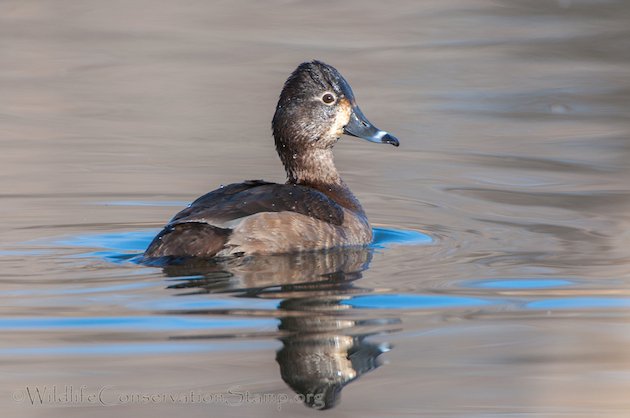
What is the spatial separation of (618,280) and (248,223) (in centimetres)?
197

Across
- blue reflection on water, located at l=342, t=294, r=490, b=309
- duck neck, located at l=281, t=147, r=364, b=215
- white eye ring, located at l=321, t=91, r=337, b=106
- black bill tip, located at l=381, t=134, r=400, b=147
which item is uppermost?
white eye ring, located at l=321, t=91, r=337, b=106

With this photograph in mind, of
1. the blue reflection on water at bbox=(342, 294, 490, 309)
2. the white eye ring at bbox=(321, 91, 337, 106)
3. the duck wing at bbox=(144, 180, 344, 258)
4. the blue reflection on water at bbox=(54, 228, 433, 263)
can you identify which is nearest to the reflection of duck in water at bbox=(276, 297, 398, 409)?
the blue reflection on water at bbox=(342, 294, 490, 309)

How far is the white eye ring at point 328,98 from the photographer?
8250mm

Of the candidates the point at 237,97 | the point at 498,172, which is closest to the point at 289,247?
the point at 498,172

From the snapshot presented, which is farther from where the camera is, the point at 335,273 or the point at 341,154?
the point at 341,154

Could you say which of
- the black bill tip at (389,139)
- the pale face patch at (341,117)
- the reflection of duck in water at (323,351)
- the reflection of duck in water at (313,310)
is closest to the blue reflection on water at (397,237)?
the reflection of duck in water at (313,310)

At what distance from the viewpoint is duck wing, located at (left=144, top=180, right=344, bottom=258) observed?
22.8ft

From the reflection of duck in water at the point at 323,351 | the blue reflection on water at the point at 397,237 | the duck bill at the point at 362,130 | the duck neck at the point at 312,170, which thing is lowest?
the blue reflection on water at the point at 397,237

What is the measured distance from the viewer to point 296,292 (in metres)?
6.34

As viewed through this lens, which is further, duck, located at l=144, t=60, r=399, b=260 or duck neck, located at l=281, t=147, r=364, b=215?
duck neck, located at l=281, t=147, r=364, b=215

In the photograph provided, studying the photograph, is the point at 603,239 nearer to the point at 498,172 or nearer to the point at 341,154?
the point at 498,172

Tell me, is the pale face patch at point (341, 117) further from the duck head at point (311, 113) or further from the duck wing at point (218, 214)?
the duck wing at point (218, 214)

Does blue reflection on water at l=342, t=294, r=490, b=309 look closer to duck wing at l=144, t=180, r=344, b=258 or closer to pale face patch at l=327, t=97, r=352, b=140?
duck wing at l=144, t=180, r=344, b=258

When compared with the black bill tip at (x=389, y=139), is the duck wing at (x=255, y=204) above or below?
below
